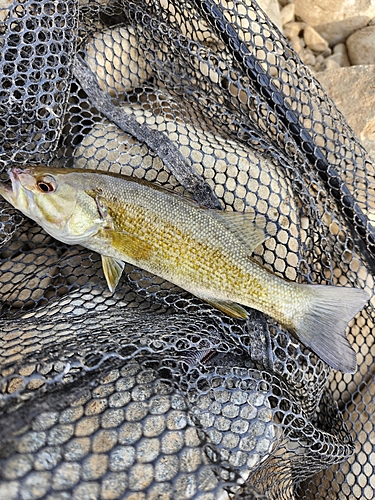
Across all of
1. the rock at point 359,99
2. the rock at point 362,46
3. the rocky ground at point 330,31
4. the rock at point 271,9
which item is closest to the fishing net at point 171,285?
the rock at point 359,99

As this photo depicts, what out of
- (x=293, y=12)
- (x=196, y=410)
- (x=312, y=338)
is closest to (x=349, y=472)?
(x=312, y=338)

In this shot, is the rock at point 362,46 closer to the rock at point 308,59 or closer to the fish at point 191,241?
the rock at point 308,59

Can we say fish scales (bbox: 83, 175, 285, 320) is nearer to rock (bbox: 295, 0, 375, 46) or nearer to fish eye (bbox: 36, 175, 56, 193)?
fish eye (bbox: 36, 175, 56, 193)

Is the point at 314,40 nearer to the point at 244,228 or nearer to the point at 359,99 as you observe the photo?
the point at 359,99

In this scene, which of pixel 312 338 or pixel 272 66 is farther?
pixel 272 66

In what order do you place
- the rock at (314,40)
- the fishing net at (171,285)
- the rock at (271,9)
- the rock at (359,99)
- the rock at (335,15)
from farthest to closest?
the rock at (314,40), the rock at (335,15), the rock at (271,9), the rock at (359,99), the fishing net at (171,285)

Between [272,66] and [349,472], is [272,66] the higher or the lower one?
the higher one

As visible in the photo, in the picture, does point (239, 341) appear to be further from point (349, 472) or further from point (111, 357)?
point (349, 472)
